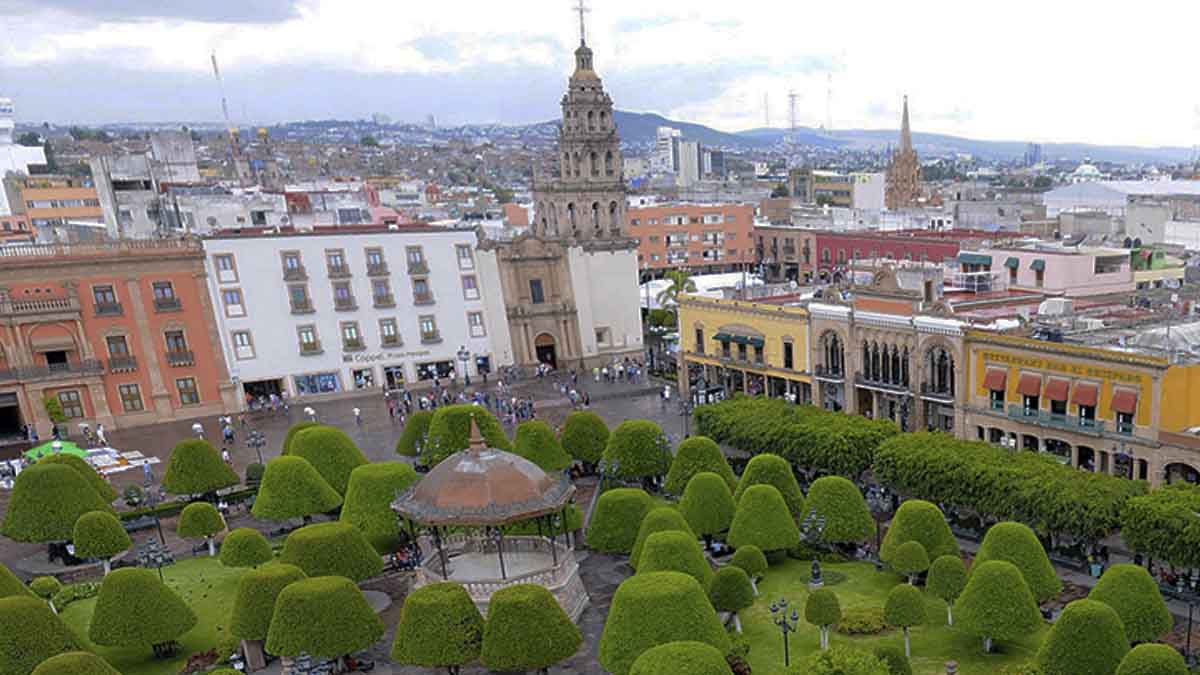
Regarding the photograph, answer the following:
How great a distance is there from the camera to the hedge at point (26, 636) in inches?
854

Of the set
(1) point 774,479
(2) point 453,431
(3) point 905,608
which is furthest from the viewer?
(2) point 453,431

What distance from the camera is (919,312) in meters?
42.1

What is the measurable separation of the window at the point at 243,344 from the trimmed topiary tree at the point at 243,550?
28.5 m

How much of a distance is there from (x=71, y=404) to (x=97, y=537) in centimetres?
2451

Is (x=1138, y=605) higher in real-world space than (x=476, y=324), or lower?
lower

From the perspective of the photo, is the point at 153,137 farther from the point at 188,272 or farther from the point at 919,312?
the point at 919,312

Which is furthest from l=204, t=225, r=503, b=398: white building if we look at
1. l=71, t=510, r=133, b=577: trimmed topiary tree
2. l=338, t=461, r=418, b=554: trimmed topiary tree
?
l=338, t=461, r=418, b=554: trimmed topiary tree

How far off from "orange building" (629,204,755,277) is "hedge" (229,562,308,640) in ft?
249

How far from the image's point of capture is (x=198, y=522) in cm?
3294

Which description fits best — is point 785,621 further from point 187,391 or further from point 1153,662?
point 187,391

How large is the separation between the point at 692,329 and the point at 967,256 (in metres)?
17.6

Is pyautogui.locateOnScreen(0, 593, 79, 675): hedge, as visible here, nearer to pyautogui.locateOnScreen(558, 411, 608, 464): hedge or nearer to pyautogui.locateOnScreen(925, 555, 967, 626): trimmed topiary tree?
pyautogui.locateOnScreen(558, 411, 608, 464): hedge

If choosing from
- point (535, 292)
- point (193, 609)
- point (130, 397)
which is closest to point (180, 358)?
point (130, 397)

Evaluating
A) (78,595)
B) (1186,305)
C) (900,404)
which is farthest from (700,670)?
(1186,305)
